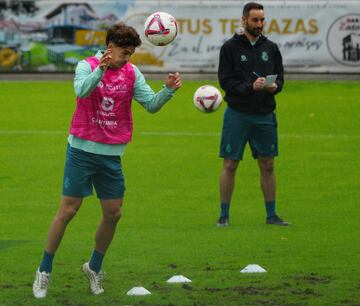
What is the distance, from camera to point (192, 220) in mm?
14250

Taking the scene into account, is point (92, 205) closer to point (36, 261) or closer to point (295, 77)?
point (36, 261)

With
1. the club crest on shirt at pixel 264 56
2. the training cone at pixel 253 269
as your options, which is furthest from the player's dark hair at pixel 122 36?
the club crest on shirt at pixel 264 56

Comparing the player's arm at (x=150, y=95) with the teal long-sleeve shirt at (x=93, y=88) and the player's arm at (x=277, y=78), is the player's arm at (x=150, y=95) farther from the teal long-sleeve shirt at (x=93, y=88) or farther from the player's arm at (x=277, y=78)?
the player's arm at (x=277, y=78)

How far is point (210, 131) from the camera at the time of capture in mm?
24172

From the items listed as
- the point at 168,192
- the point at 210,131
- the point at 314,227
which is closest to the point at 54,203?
the point at 168,192

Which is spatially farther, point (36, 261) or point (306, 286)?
point (36, 261)

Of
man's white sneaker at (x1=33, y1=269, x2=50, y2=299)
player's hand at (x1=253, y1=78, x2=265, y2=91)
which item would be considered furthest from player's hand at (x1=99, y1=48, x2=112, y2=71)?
player's hand at (x1=253, y1=78, x2=265, y2=91)

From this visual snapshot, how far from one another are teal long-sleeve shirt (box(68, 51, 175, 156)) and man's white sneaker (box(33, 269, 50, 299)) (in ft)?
3.53

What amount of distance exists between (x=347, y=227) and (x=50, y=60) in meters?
23.4

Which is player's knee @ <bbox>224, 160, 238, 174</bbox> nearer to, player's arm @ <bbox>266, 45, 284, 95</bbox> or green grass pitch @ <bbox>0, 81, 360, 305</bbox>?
green grass pitch @ <bbox>0, 81, 360, 305</bbox>

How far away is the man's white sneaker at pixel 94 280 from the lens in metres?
10.1

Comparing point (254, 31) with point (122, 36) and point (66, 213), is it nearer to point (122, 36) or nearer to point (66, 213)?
point (122, 36)

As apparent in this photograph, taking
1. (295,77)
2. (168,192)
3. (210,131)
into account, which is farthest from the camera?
(295,77)

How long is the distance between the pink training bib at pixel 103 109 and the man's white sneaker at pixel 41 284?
117cm
